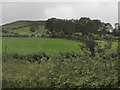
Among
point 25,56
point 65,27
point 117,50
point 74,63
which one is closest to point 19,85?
point 74,63

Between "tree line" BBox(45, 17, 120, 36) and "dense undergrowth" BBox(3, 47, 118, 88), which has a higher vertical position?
"tree line" BBox(45, 17, 120, 36)

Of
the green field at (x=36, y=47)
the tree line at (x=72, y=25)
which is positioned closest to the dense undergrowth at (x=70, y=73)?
the green field at (x=36, y=47)

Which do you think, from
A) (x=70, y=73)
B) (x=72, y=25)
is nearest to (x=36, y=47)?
(x=72, y=25)

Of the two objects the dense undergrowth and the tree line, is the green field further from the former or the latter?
the dense undergrowth

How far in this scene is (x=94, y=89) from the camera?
824 centimetres

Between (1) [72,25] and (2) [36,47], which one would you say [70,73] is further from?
(1) [72,25]

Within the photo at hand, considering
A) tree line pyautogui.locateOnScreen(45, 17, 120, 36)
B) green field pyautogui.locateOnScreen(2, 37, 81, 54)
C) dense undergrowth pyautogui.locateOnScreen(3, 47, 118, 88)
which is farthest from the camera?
tree line pyautogui.locateOnScreen(45, 17, 120, 36)

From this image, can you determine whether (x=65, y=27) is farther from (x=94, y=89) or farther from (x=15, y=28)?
(x=94, y=89)

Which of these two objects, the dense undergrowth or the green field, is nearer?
the dense undergrowth

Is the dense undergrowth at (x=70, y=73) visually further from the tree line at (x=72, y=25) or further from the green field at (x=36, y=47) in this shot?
the tree line at (x=72, y=25)

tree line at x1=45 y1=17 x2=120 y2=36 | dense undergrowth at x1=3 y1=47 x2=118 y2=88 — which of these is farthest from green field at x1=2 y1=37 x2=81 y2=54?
dense undergrowth at x1=3 y1=47 x2=118 y2=88

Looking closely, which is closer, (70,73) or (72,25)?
(70,73)

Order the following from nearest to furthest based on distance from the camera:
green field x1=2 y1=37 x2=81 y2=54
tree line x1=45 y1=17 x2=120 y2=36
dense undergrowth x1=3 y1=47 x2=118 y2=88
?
dense undergrowth x1=3 y1=47 x2=118 y2=88 < green field x1=2 y1=37 x2=81 y2=54 < tree line x1=45 y1=17 x2=120 y2=36

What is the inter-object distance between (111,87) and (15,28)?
31900 mm
